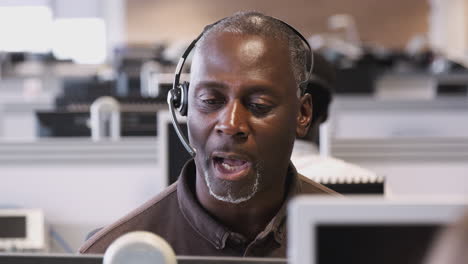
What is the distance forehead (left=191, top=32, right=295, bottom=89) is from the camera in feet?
3.36

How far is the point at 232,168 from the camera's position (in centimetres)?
102

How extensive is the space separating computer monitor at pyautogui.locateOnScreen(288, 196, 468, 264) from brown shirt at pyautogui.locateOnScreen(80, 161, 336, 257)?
513 mm

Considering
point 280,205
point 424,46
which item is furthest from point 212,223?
point 424,46

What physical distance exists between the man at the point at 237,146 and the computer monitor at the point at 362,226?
1.64 ft

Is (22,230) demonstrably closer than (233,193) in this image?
No

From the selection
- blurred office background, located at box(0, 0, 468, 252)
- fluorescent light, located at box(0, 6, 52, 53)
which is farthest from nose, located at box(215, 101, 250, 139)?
fluorescent light, located at box(0, 6, 52, 53)

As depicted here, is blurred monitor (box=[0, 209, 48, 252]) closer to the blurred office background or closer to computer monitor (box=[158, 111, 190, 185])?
the blurred office background

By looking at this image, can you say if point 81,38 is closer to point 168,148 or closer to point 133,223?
point 168,148

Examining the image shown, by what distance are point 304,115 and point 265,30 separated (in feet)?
0.46

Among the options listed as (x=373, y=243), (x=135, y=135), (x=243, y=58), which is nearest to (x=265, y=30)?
(x=243, y=58)

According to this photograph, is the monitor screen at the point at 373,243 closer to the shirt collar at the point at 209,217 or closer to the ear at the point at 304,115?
the shirt collar at the point at 209,217

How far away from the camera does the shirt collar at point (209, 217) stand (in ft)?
3.39

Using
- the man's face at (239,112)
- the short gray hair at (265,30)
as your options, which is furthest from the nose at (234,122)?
the short gray hair at (265,30)

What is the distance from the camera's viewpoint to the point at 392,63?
11070mm
